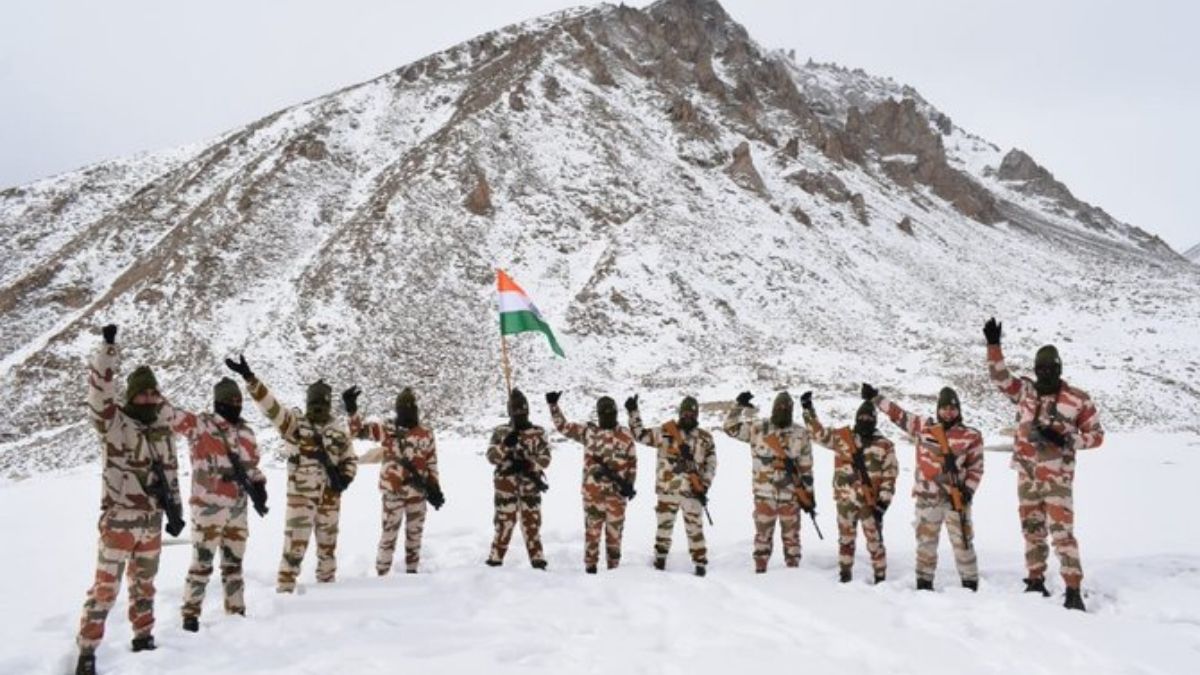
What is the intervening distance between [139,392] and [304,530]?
2.42 meters

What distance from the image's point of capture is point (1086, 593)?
24.8ft

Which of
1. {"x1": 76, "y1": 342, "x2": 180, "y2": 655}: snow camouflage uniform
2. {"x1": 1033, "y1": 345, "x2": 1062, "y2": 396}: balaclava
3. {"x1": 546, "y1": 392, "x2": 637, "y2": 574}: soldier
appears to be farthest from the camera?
{"x1": 546, "y1": 392, "x2": 637, "y2": 574}: soldier

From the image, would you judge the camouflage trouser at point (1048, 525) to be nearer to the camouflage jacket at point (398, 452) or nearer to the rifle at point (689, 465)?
the rifle at point (689, 465)

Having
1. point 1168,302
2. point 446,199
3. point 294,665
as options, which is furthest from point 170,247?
point 1168,302

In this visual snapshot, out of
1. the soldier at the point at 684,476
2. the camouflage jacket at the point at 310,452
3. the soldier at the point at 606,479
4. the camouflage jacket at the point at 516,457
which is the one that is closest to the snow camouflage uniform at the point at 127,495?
the camouflage jacket at the point at 310,452

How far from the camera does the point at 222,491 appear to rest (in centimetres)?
667

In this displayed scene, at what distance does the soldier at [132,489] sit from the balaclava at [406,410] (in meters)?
2.70

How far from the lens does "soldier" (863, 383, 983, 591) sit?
794 centimetres

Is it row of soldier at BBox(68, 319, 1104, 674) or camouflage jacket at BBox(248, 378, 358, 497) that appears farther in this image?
camouflage jacket at BBox(248, 378, 358, 497)

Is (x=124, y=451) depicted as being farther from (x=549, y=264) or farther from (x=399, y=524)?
(x=549, y=264)

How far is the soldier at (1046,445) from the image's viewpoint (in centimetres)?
750

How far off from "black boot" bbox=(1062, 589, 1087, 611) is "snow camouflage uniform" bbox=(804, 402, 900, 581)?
70.1 inches

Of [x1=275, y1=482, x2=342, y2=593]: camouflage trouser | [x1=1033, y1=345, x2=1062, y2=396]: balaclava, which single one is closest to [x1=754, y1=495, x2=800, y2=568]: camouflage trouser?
[x1=1033, y1=345, x2=1062, y2=396]: balaclava

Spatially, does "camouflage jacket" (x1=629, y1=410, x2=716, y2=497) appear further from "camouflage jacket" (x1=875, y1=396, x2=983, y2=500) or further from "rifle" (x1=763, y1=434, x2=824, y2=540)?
"camouflage jacket" (x1=875, y1=396, x2=983, y2=500)
